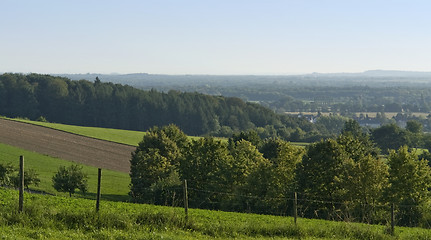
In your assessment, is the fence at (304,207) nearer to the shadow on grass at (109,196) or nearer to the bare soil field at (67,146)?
the shadow on grass at (109,196)

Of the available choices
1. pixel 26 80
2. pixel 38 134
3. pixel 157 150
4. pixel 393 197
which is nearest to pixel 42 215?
pixel 393 197

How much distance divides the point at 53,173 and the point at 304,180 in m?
37.6

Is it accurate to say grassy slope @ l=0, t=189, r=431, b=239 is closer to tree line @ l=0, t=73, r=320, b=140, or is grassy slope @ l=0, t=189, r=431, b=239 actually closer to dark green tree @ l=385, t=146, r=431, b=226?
dark green tree @ l=385, t=146, r=431, b=226

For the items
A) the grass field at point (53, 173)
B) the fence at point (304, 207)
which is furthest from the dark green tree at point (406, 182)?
the grass field at point (53, 173)

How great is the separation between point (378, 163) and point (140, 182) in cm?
2842

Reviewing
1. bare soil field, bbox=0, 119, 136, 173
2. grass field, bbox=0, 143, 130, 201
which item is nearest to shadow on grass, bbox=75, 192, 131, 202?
grass field, bbox=0, 143, 130, 201

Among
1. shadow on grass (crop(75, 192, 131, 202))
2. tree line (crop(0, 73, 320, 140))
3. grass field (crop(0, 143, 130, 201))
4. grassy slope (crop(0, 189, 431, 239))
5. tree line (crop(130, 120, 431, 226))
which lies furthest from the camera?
tree line (crop(0, 73, 320, 140))

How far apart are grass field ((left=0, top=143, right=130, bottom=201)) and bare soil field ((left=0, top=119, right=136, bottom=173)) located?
2908mm

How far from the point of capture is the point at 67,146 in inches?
3602

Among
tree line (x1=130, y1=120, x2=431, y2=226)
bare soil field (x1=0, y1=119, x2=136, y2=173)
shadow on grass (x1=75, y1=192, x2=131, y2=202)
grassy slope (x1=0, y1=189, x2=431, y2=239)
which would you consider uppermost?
grassy slope (x1=0, y1=189, x2=431, y2=239)

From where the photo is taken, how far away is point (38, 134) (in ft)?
325

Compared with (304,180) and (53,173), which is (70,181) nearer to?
(53,173)

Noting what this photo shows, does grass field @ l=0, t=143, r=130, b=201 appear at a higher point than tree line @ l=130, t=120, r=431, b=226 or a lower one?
lower

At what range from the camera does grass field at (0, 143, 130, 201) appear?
60122mm
